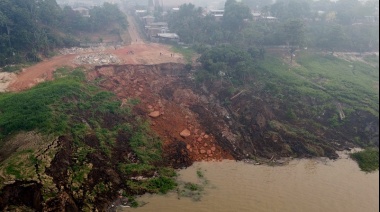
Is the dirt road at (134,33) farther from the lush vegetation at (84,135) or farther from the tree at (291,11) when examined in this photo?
the tree at (291,11)

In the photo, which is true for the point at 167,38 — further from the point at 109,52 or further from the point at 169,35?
the point at 109,52

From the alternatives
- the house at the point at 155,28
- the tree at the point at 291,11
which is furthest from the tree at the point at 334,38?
the house at the point at 155,28

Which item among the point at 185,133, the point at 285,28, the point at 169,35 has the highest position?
the point at 285,28

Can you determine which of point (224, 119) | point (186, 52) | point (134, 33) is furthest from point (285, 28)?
point (134, 33)

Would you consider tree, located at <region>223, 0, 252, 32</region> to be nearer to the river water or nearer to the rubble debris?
the rubble debris

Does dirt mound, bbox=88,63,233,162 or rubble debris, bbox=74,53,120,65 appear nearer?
dirt mound, bbox=88,63,233,162

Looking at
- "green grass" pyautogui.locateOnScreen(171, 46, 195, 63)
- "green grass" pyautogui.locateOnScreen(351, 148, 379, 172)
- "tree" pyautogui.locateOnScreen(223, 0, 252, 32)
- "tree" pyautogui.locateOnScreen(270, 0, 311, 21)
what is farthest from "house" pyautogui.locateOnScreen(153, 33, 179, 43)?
"green grass" pyautogui.locateOnScreen(351, 148, 379, 172)

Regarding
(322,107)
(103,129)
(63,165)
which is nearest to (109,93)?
(103,129)
